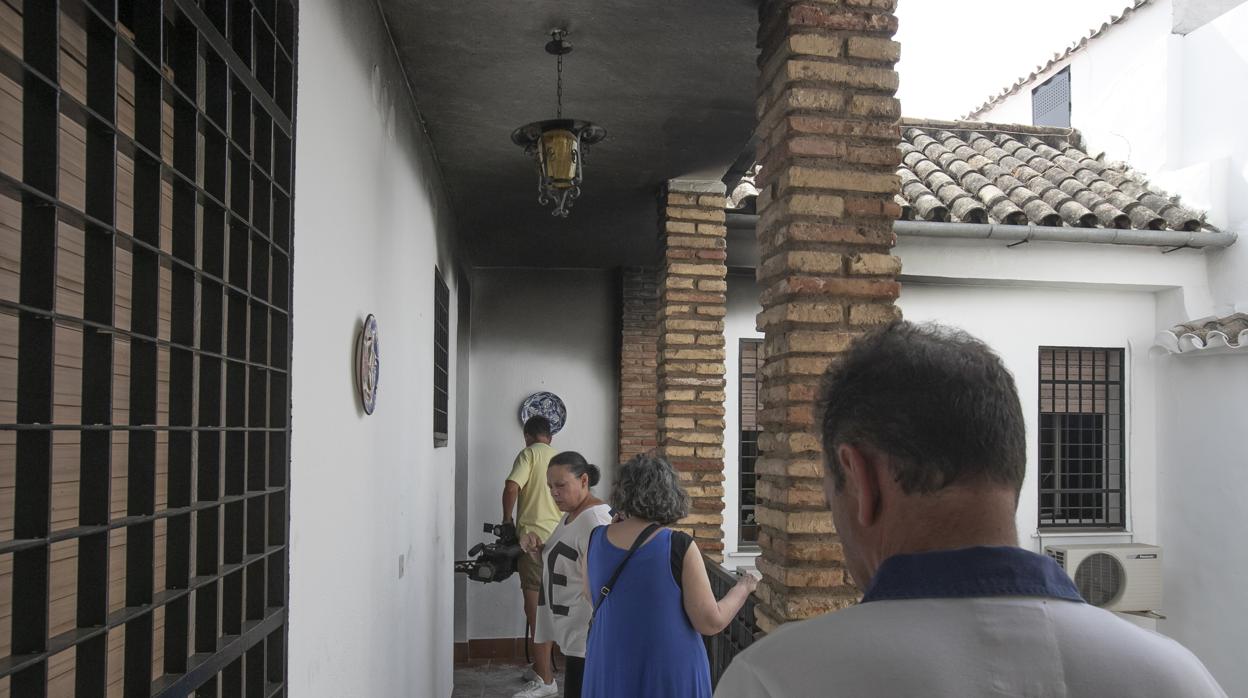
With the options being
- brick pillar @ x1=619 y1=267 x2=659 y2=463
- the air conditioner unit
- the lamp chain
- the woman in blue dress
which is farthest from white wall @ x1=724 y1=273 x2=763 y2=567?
the woman in blue dress

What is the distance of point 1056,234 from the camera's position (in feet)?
27.0

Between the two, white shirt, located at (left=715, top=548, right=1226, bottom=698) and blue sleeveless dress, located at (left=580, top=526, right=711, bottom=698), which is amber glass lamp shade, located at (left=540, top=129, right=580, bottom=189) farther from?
white shirt, located at (left=715, top=548, right=1226, bottom=698)

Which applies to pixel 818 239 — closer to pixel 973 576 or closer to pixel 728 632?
pixel 728 632

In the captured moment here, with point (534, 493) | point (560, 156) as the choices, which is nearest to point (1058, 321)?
point (534, 493)

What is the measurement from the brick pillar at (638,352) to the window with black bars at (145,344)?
24.7 ft

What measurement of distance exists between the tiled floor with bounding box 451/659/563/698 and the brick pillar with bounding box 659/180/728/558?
9.66 feet

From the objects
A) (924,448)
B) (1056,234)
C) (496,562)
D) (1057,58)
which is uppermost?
(1057,58)

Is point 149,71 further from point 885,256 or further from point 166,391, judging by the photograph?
point 885,256

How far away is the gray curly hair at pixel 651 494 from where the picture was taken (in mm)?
3859

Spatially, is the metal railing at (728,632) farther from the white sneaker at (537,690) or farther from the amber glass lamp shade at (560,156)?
the white sneaker at (537,690)

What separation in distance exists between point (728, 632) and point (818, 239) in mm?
2221

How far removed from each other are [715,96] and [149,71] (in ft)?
11.9

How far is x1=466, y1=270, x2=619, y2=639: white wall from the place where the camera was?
1025 centimetres

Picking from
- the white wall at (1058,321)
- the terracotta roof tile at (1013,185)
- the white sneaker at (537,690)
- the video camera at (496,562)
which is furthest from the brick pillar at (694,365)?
the white wall at (1058,321)
